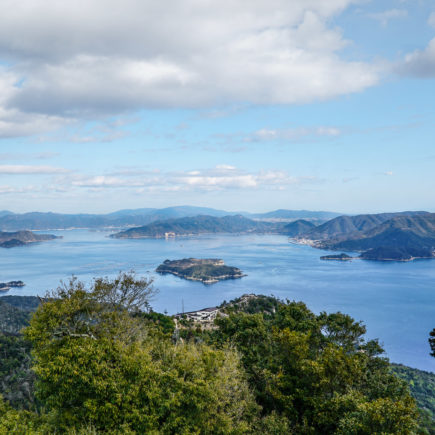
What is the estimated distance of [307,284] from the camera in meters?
108

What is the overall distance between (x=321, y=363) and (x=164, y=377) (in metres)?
6.76

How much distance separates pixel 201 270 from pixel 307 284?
4133 cm

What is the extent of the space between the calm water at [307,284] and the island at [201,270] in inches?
173

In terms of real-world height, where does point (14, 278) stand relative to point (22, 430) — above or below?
below

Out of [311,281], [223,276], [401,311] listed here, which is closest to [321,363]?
[401,311]

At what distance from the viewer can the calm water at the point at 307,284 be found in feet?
245

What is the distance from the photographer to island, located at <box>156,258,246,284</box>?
408 feet

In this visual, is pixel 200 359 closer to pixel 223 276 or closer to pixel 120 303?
pixel 120 303

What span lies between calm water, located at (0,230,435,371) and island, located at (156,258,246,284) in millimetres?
4402

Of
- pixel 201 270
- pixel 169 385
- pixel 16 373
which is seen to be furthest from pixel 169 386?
pixel 201 270

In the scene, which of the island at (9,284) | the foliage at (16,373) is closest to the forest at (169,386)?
the foliage at (16,373)

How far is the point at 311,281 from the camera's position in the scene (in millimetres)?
112375

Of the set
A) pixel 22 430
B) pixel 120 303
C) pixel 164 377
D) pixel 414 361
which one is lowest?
pixel 414 361

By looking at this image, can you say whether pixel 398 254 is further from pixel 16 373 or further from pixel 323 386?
pixel 323 386
